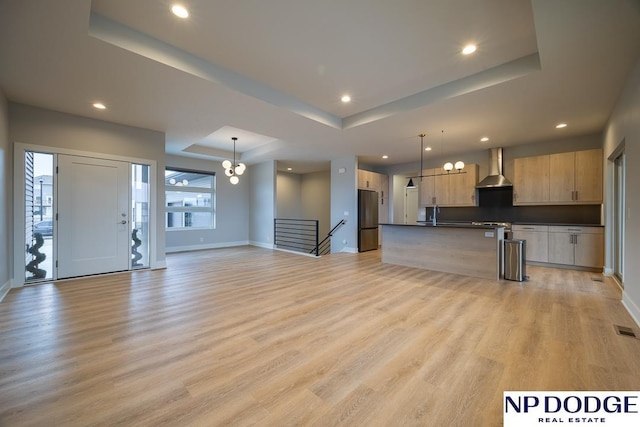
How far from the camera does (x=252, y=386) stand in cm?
178

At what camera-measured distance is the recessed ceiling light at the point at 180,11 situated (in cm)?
243

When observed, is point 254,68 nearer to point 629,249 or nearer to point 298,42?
point 298,42

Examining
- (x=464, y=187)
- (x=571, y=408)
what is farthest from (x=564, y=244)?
(x=571, y=408)

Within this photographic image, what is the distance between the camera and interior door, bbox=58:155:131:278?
4.51 m

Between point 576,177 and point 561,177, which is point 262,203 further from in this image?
point 576,177

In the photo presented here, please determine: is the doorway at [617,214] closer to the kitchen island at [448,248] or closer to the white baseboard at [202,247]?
the kitchen island at [448,248]

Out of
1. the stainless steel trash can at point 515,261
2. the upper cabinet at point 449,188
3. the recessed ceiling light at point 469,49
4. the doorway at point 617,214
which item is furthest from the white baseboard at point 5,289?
the doorway at point 617,214

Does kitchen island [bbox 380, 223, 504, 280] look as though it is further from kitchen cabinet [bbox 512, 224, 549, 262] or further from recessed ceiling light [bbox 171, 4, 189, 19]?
recessed ceiling light [bbox 171, 4, 189, 19]

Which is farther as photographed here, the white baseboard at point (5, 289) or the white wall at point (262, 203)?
the white wall at point (262, 203)

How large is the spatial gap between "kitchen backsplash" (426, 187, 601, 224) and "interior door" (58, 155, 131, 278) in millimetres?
7963

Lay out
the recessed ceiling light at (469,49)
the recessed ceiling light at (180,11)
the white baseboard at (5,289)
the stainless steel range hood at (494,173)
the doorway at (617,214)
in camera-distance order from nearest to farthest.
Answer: the recessed ceiling light at (180,11) < the recessed ceiling light at (469,49) < the white baseboard at (5,289) < the doorway at (617,214) < the stainless steel range hood at (494,173)

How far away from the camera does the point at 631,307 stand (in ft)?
9.87

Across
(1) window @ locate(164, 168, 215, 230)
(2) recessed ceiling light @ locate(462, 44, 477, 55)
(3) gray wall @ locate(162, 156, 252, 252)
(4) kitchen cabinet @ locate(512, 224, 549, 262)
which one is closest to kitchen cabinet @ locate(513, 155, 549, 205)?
(4) kitchen cabinet @ locate(512, 224, 549, 262)

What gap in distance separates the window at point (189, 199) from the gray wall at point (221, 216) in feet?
0.60
